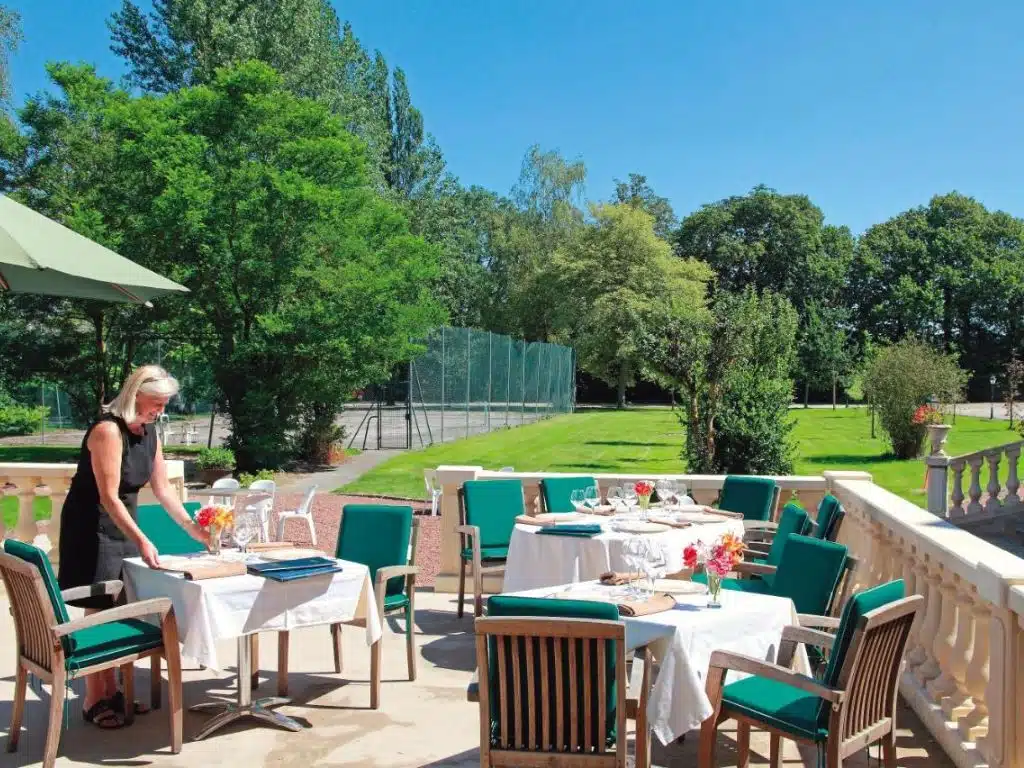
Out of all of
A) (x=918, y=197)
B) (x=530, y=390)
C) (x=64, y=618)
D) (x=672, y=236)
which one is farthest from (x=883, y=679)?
(x=918, y=197)

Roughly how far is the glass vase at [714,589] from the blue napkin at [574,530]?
1.86 m

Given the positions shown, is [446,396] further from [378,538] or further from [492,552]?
[378,538]

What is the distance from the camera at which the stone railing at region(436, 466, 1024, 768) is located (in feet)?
12.7

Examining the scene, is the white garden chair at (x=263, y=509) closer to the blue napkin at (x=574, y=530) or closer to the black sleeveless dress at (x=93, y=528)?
the black sleeveless dress at (x=93, y=528)

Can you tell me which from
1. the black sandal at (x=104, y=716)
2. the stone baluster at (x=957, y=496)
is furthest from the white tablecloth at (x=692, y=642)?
the stone baluster at (x=957, y=496)

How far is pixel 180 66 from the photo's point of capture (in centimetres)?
2878

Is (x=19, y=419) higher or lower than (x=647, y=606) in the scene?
higher

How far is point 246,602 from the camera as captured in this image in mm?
4953

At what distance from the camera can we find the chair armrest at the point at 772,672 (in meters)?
3.67

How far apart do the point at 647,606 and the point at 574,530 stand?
214 centimetres

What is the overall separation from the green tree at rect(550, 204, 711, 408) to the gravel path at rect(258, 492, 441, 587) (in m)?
30.1

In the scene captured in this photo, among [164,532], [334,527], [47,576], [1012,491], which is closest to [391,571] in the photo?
[164,532]

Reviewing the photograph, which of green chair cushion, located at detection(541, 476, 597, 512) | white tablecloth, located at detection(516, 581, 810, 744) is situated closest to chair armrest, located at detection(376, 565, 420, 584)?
white tablecloth, located at detection(516, 581, 810, 744)

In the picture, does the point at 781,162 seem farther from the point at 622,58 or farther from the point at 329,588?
the point at 329,588
